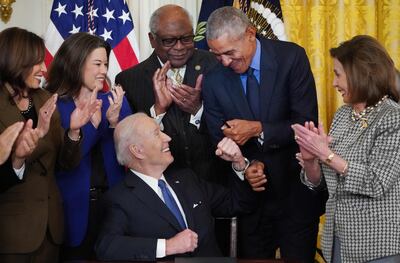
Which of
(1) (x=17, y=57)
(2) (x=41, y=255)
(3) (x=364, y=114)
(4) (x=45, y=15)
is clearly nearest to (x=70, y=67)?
(1) (x=17, y=57)

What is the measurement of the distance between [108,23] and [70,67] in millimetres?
1291

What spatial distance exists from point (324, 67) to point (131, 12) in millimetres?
1585

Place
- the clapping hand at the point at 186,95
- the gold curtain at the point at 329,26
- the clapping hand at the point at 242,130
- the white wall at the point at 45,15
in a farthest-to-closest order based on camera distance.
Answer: the gold curtain at the point at 329,26
the white wall at the point at 45,15
the clapping hand at the point at 186,95
the clapping hand at the point at 242,130

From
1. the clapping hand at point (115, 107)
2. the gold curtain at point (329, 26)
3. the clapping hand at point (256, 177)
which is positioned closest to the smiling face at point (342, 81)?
the clapping hand at point (256, 177)

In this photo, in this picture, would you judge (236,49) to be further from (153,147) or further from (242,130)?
(153,147)

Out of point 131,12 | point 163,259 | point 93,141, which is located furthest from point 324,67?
point 163,259

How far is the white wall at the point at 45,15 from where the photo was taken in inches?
197

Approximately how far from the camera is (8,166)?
9.00 feet

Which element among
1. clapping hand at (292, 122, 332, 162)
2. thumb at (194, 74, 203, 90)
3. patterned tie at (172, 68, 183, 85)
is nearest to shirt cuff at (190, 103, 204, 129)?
thumb at (194, 74, 203, 90)

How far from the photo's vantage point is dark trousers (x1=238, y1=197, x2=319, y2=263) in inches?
137

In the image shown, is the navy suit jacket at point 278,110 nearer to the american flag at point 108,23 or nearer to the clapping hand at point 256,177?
the clapping hand at point 256,177

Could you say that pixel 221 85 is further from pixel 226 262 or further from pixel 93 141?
pixel 226 262

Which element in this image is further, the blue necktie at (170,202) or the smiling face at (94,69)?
the smiling face at (94,69)

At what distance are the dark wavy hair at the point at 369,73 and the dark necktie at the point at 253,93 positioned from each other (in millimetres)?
618
